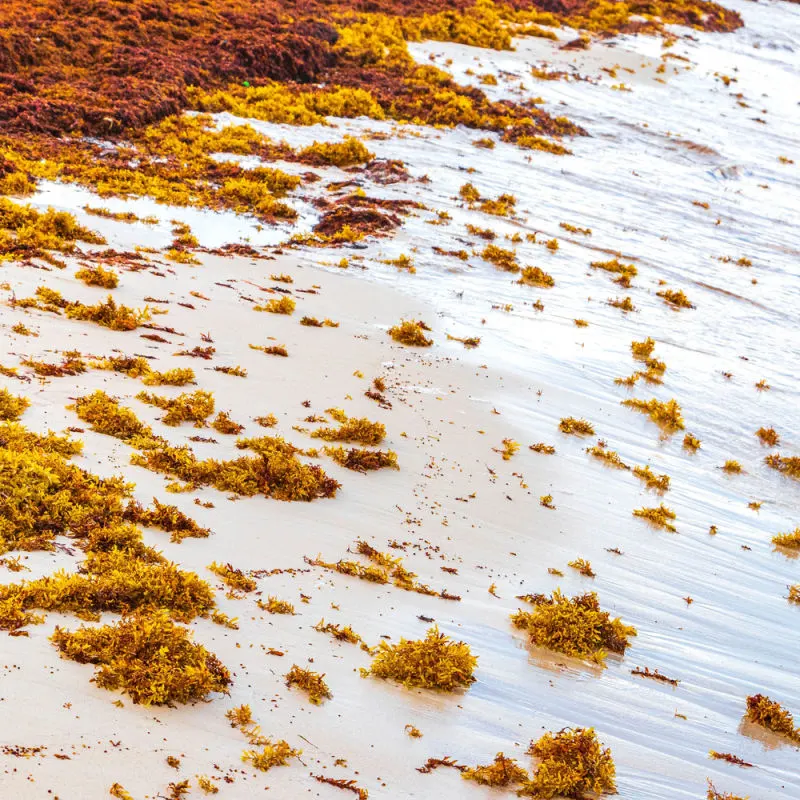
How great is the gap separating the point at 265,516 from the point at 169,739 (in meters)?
2.49

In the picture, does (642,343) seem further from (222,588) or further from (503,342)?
(222,588)

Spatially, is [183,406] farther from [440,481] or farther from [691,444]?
[691,444]

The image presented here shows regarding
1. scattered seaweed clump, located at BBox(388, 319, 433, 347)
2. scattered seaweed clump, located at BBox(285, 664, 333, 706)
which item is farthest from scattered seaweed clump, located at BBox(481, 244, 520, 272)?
scattered seaweed clump, located at BBox(285, 664, 333, 706)

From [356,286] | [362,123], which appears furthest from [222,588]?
[362,123]

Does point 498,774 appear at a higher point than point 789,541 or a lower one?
higher

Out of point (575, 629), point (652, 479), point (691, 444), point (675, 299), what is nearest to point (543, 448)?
point (652, 479)

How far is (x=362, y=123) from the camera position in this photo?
787 inches

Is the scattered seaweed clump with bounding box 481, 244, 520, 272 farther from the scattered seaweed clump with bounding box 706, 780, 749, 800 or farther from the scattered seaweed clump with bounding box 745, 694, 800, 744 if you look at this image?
the scattered seaweed clump with bounding box 706, 780, 749, 800

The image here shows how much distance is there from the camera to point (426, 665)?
476 centimetres

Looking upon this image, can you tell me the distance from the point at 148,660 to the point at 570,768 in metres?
2.33

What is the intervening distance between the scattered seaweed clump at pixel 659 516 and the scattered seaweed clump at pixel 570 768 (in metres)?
3.58

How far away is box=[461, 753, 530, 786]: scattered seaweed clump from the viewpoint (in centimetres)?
417

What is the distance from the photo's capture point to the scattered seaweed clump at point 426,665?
474 centimetres

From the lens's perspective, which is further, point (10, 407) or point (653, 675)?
point (10, 407)
